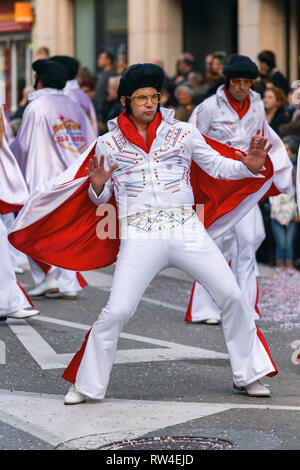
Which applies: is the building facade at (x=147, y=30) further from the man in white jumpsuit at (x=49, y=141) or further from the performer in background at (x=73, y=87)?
the man in white jumpsuit at (x=49, y=141)

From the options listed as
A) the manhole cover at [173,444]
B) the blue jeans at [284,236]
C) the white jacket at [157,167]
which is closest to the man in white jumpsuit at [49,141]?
the blue jeans at [284,236]

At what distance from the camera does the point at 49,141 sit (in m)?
10.6

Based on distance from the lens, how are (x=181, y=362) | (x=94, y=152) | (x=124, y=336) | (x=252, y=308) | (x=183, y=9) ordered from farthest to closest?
(x=183, y=9)
(x=252, y=308)
(x=124, y=336)
(x=181, y=362)
(x=94, y=152)

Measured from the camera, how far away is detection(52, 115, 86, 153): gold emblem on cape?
1057 centimetres

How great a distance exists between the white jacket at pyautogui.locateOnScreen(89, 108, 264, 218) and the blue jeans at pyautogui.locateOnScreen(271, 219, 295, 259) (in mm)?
6163

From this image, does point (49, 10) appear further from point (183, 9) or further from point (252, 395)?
point (252, 395)

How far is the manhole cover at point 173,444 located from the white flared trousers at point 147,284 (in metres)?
0.81

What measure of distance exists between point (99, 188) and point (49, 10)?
1978cm

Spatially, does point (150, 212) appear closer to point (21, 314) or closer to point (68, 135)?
point (21, 314)

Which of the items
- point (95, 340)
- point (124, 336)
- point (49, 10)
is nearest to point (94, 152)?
point (95, 340)

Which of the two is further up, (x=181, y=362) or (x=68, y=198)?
(x=68, y=198)

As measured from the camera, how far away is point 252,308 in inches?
369

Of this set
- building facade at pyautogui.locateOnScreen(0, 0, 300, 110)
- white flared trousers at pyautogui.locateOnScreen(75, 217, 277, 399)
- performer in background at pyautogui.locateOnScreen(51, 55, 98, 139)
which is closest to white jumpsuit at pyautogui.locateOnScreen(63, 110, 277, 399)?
white flared trousers at pyautogui.locateOnScreen(75, 217, 277, 399)

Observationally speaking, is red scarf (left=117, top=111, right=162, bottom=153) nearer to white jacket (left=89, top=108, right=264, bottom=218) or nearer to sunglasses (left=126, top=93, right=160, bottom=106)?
white jacket (left=89, top=108, right=264, bottom=218)
